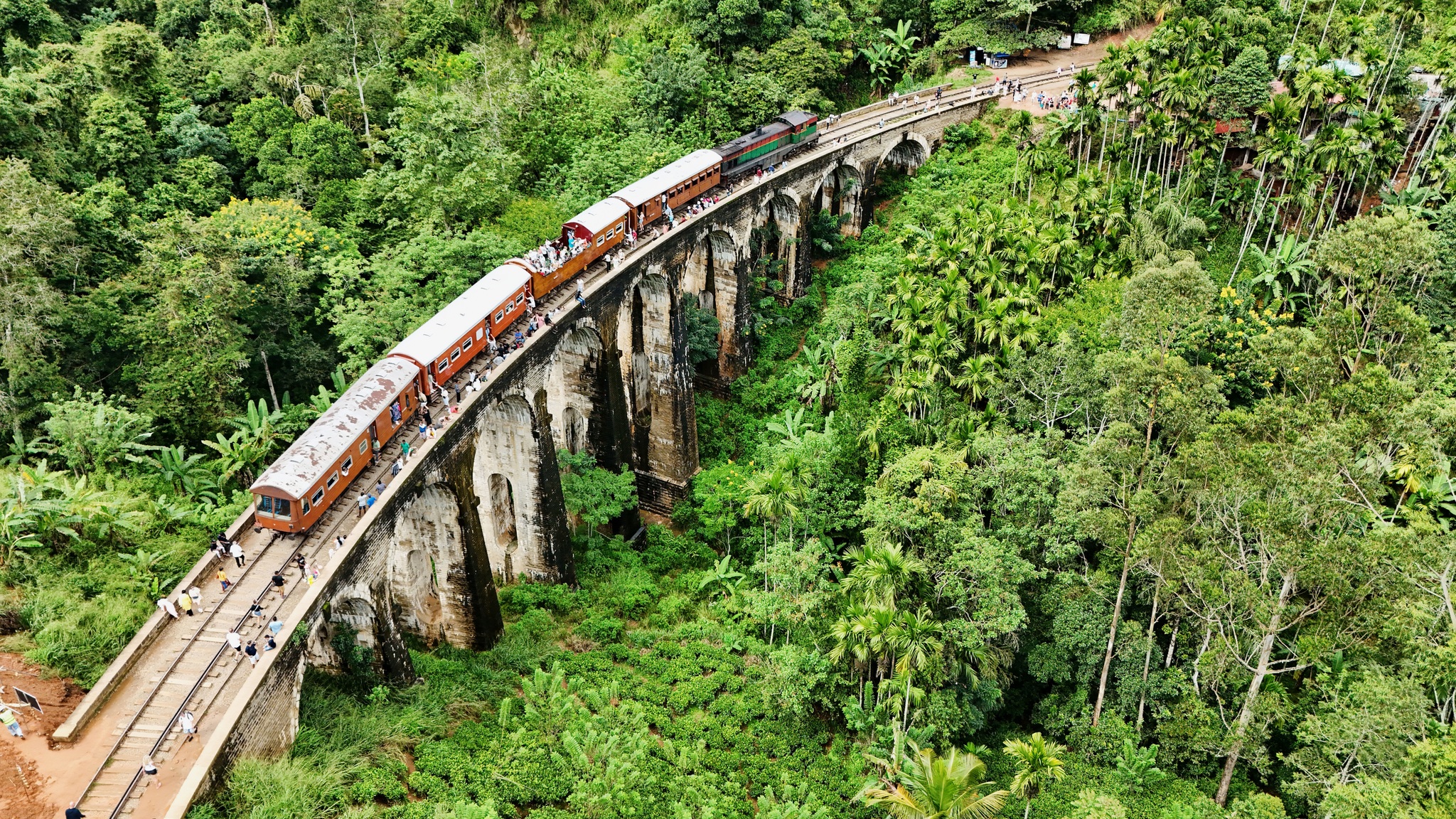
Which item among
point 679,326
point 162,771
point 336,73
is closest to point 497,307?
point 679,326

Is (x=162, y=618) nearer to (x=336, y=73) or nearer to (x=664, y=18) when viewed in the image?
(x=336, y=73)

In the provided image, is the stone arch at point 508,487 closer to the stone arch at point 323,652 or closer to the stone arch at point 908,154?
the stone arch at point 323,652

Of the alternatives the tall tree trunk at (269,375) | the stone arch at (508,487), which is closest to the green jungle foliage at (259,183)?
the tall tree trunk at (269,375)

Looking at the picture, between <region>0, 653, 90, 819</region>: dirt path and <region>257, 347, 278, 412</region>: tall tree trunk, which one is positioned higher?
<region>257, 347, 278, 412</region>: tall tree trunk

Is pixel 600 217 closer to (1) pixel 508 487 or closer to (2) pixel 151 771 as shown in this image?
(1) pixel 508 487

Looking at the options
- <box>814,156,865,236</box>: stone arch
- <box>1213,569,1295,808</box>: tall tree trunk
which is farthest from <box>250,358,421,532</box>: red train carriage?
<box>814,156,865,236</box>: stone arch

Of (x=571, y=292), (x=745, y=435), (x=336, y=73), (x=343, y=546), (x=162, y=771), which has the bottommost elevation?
(x=745, y=435)

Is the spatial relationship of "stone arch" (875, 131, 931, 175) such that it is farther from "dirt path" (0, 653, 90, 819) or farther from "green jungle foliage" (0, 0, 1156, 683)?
"dirt path" (0, 653, 90, 819)
